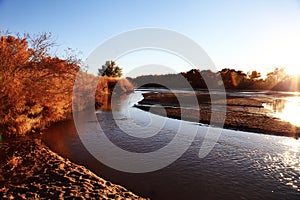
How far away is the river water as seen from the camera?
1044 cm

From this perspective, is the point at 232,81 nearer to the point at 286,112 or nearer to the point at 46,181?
the point at 286,112

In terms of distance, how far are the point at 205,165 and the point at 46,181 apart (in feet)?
30.5

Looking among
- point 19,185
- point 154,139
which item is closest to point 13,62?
point 19,185

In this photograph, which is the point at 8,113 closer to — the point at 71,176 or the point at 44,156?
the point at 44,156

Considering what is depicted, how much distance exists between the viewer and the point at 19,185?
847 centimetres

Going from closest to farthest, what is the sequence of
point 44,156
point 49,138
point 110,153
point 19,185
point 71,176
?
1. point 19,185
2. point 71,176
3. point 44,156
4. point 110,153
5. point 49,138

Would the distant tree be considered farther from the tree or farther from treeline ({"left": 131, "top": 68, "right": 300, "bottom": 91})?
the tree

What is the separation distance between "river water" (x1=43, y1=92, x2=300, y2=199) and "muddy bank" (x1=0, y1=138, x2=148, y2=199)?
1.67m

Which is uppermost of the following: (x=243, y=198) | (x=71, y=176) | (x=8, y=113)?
(x=8, y=113)

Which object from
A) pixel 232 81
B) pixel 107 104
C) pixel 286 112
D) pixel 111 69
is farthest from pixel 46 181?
pixel 232 81

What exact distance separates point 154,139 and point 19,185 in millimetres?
12183

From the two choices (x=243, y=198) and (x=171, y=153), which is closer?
(x=243, y=198)

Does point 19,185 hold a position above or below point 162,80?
below

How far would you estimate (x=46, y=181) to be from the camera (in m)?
8.84
